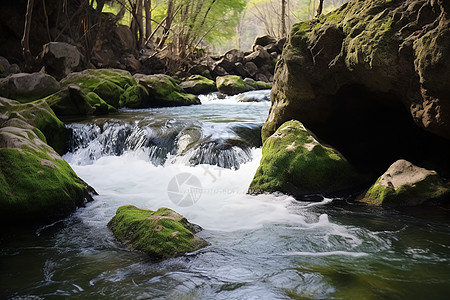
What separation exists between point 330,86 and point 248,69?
18.6 metres

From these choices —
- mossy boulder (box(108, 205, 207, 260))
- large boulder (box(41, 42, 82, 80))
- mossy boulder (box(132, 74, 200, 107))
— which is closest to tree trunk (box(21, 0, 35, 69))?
large boulder (box(41, 42, 82, 80))

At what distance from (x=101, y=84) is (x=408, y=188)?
10.3 metres

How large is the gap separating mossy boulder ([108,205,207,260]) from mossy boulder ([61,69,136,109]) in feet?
27.5

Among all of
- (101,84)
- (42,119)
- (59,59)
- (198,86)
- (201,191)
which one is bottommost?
(201,191)

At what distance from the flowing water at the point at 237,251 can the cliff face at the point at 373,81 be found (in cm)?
144

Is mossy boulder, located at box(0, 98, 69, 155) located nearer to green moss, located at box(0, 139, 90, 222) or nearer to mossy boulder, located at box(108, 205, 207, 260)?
A: green moss, located at box(0, 139, 90, 222)

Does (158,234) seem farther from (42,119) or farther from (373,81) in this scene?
(42,119)

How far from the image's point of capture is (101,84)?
43.0 ft

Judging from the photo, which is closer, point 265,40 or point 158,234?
point 158,234

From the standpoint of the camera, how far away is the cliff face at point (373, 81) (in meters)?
4.94

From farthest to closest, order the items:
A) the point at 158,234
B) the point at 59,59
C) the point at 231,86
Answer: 1. the point at 231,86
2. the point at 59,59
3. the point at 158,234

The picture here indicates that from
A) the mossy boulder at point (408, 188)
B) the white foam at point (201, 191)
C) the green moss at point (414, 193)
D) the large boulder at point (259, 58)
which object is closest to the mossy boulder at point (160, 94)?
the white foam at point (201, 191)

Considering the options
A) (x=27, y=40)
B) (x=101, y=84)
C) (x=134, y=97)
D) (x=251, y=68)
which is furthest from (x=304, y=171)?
(x=251, y=68)

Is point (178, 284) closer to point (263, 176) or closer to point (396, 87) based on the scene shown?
point (263, 176)
